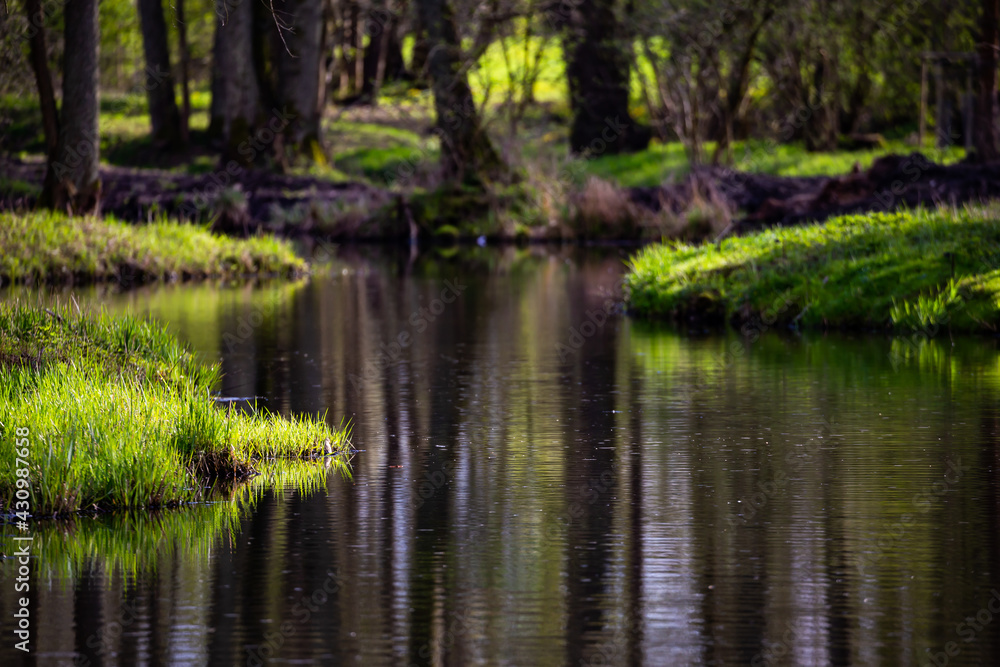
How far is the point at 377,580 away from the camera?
767 cm

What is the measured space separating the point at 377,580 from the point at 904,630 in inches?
97.9

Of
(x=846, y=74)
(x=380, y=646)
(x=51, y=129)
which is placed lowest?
(x=380, y=646)

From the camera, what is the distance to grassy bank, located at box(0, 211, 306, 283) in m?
25.0

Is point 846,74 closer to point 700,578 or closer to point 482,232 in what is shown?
point 482,232

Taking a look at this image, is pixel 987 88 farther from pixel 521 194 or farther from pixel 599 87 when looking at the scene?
pixel 599 87

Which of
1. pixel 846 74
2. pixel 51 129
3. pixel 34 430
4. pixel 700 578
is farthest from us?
pixel 846 74

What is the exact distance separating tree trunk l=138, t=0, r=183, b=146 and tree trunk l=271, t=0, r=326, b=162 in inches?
248

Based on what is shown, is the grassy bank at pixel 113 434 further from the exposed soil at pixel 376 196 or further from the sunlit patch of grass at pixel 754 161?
the sunlit patch of grass at pixel 754 161

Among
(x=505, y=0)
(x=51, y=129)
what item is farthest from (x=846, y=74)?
(x=51, y=129)

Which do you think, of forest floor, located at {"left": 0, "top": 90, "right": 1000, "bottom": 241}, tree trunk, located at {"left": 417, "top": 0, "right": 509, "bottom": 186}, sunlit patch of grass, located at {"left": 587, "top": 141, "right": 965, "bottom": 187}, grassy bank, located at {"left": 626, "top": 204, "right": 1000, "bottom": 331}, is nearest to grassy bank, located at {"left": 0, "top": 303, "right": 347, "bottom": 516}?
grassy bank, located at {"left": 626, "top": 204, "right": 1000, "bottom": 331}
